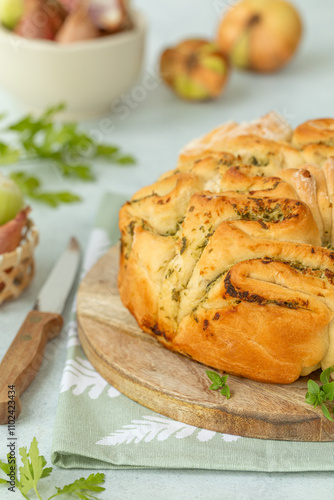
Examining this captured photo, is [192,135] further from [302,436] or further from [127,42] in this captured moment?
[302,436]

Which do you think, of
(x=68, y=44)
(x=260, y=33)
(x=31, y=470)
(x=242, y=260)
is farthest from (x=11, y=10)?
(x=31, y=470)

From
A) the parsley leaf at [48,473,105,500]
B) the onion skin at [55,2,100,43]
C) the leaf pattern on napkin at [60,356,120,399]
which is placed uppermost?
the onion skin at [55,2,100,43]

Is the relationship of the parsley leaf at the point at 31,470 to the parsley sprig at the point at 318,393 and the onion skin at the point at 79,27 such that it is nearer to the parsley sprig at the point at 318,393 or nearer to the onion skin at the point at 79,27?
the parsley sprig at the point at 318,393

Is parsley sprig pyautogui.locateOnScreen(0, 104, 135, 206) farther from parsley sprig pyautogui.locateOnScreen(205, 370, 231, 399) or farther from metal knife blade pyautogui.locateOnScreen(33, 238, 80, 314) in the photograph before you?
parsley sprig pyautogui.locateOnScreen(205, 370, 231, 399)

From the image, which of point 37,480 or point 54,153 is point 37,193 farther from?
point 37,480

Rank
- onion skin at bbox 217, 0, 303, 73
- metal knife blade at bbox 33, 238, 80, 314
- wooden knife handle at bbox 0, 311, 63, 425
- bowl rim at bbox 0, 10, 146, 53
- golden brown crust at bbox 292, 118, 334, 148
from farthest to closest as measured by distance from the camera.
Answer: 1. onion skin at bbox 217, 0, 303, 73
2. bowl rim at bbox 0, 10, 146, 53
3. metal knife blade at bbox 33, 238, 80, 314
4. golden brown crust at bbox 292, 118, 334, 148
5. wooden knife handle at bbox 0, 311, 63, 425

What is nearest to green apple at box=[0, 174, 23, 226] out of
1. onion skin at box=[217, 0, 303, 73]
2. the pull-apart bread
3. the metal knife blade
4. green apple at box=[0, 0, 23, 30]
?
the metal knife blade

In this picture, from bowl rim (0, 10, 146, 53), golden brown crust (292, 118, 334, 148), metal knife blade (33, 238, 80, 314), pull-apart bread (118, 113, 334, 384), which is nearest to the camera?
pull-apart bread (118, 113, 334, 384)

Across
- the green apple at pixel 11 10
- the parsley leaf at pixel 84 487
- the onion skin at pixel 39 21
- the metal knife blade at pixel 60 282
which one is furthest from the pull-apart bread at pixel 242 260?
the green apple at pixel 11 10
